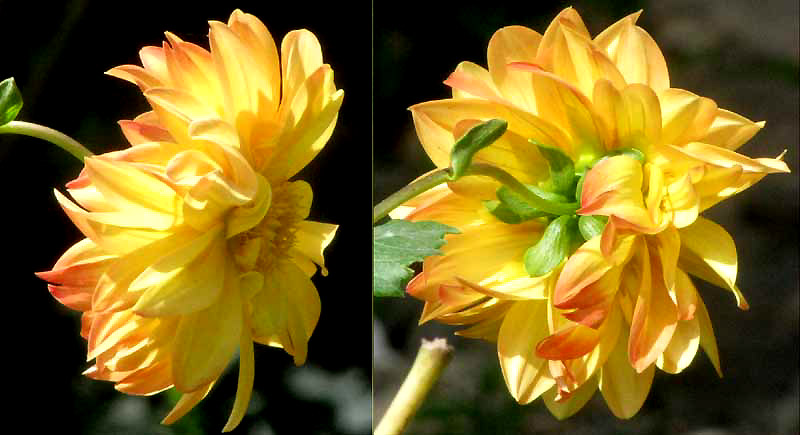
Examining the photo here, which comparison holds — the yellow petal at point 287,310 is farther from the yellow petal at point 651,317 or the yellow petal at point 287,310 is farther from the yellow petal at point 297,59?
the yellow petal at point 651,317

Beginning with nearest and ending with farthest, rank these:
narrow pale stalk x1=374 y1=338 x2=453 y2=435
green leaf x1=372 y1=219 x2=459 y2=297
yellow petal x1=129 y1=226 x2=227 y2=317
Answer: yellow petal x1=129 y1=226 x2=227 y2=317 → green leaf x1=372 y1=219 x2=459 y2=297 → narrow pale stalk x1=374 y1=338 x2=453 y2=435

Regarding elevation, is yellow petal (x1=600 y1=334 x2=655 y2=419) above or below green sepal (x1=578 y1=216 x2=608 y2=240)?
below

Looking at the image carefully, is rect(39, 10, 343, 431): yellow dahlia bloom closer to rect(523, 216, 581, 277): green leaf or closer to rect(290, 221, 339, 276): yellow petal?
rect(290, 221, 339, 276): yellow petal

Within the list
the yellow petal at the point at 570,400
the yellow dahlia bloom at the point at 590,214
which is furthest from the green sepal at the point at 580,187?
the yellow petal at the point at 570,400

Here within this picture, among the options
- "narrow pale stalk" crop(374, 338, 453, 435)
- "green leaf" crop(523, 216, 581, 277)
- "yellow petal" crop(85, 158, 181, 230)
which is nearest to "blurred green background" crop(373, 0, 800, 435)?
"narrow pale stalk" crop(374, 338, 453, 435)

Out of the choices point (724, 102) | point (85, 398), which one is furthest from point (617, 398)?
point (85, 398)

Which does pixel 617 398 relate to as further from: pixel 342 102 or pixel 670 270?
pixel 342 102
